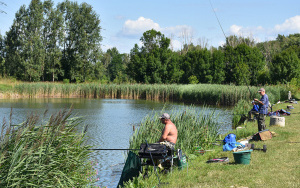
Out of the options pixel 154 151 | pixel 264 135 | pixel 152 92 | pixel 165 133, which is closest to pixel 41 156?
pixel 154 151

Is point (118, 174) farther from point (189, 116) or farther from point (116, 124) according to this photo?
point (116, 124)

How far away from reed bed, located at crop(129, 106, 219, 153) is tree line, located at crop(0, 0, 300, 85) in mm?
37774

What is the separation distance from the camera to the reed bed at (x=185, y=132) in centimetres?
941

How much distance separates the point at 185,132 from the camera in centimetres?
978

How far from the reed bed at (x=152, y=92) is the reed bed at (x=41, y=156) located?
2341 cm

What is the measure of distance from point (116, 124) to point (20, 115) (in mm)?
6116

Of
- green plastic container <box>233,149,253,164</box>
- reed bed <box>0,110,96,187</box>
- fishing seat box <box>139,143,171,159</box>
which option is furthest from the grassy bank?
reed bed <box>0,110,96,187</box>

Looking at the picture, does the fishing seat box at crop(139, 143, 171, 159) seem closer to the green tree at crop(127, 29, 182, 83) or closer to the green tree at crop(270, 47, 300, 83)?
the green tree at crop(270, 47, 300, 83)

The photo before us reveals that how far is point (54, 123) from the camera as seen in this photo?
20.8 ft

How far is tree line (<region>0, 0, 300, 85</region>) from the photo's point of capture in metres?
51.5

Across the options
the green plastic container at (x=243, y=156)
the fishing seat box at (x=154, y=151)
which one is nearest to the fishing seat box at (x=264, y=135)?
the green plastic container at (x=243, y=156)

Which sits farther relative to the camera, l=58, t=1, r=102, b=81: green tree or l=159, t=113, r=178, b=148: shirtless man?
l=58, t=1, r=102, b=81: green tree

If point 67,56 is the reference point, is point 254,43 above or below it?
above

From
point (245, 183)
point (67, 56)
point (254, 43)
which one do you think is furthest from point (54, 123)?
point (254, 43)
